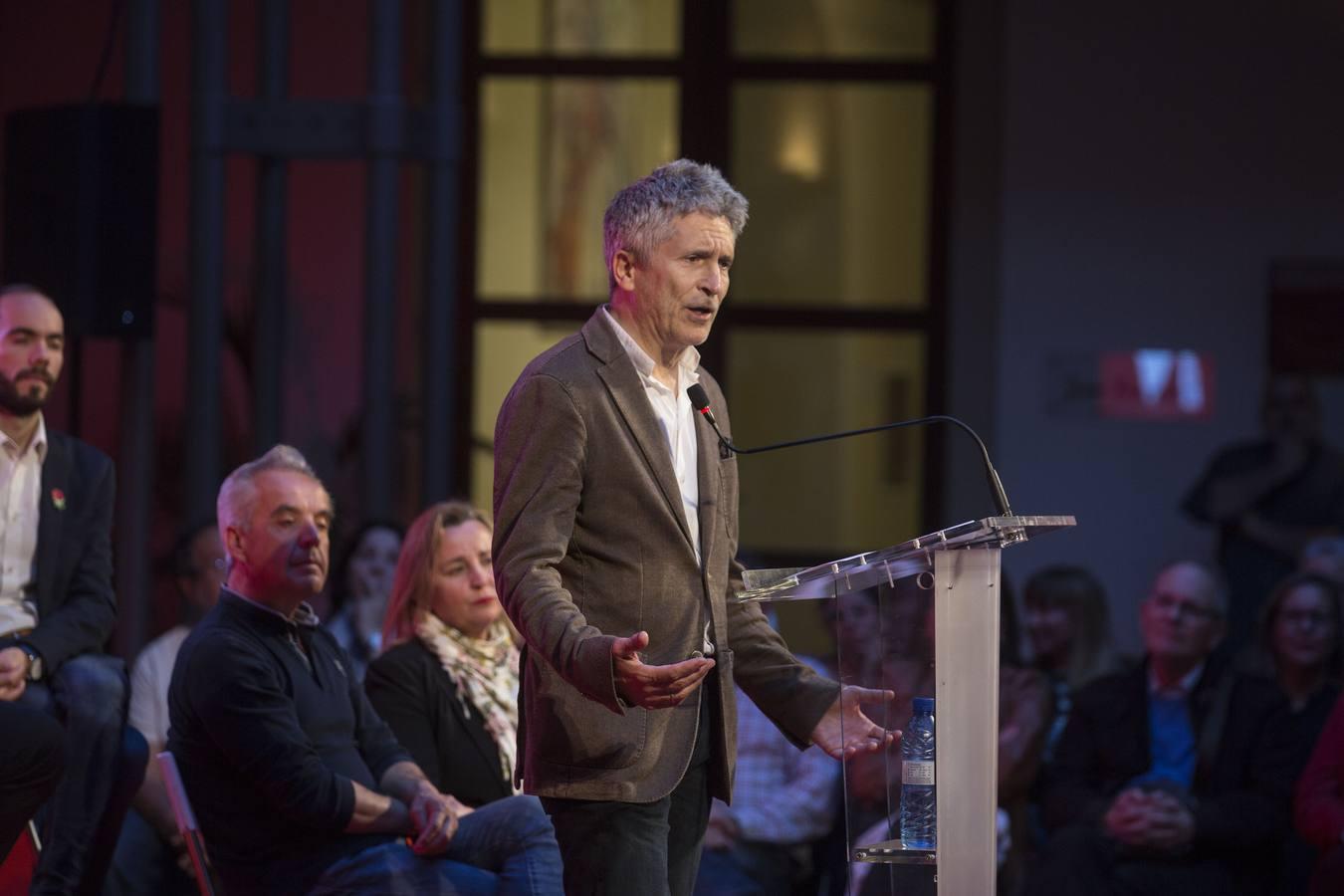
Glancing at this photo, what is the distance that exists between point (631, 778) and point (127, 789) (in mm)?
1784

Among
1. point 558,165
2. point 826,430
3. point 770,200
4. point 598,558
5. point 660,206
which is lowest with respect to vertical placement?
point 598,558

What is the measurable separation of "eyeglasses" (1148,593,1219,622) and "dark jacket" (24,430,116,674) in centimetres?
269

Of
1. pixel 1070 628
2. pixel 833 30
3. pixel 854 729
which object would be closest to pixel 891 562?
pixel 854 729

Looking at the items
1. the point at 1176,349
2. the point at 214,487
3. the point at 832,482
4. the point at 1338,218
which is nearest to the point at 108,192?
the point at 214,487

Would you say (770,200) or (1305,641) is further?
(770,200)

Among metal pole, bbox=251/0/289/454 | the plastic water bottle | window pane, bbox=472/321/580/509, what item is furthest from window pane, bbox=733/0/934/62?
the plastic water bottle

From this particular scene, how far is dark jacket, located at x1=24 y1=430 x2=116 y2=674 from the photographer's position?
12.6 feet

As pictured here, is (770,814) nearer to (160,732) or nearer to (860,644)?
(160,732)

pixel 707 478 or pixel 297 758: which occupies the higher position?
pixel 707 478

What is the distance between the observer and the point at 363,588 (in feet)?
17.0

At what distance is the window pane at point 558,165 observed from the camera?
764 cm

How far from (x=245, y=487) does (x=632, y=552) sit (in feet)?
4.53

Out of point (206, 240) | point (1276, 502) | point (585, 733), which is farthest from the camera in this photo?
point (1276, 502)

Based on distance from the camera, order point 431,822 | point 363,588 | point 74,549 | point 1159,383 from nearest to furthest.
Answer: point 431,822
point 74,549
point 363,588
point 1159,383
